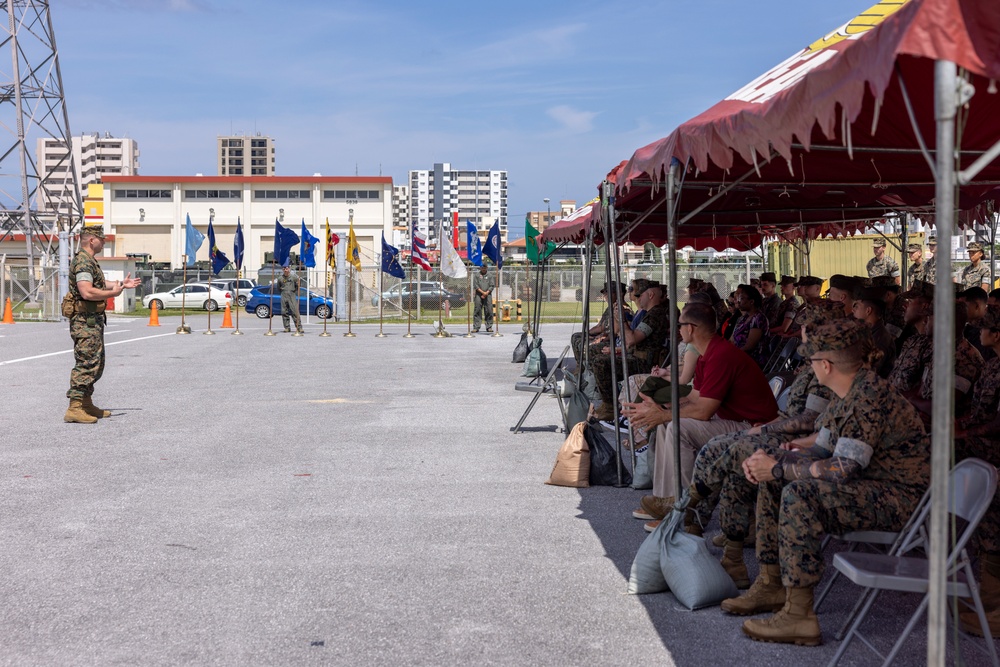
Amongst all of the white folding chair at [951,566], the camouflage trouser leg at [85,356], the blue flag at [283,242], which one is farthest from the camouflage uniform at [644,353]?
the blue flag at [283,242]

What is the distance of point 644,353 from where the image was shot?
38.1 feet

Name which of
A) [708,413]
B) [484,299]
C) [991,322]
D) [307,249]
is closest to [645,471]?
[708,413]

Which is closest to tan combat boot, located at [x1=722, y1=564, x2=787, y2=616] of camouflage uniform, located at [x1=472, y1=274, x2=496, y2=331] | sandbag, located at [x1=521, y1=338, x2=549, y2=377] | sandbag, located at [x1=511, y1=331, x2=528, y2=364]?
sandbag, located at [x1=521, y1=338, x2=549, y2=377]

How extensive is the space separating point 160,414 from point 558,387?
184 inches

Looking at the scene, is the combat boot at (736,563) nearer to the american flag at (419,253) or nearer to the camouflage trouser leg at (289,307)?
the camouflage trouser leg at (289,307)

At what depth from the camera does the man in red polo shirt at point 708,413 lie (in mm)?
7020

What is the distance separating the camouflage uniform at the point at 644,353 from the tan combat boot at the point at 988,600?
661 centimetres

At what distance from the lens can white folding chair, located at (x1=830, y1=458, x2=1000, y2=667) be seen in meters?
4.08

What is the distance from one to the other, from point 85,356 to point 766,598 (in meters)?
8.67

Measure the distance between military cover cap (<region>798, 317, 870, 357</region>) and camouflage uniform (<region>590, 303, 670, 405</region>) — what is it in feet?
20.8

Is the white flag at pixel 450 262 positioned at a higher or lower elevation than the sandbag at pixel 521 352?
higher

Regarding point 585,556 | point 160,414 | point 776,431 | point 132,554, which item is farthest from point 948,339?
point 160,414

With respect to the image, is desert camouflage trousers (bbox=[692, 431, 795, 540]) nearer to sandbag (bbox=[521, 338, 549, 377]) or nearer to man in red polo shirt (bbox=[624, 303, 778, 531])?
man in red polo shirt (bbox=[624, 303, 778, 531])

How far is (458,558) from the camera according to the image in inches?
247
